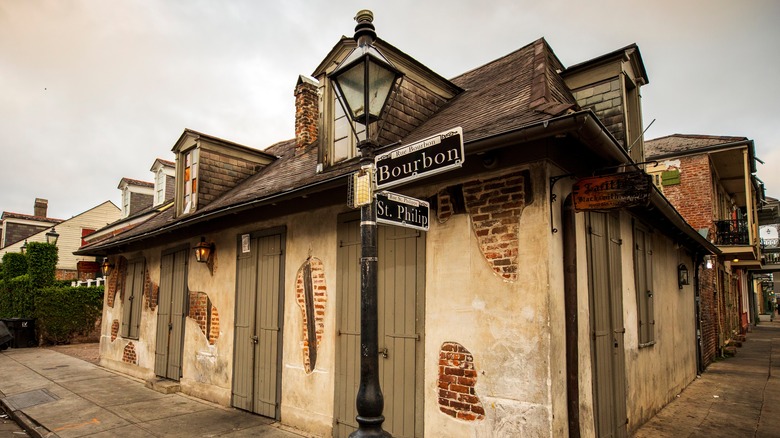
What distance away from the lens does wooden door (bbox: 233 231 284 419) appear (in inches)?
275

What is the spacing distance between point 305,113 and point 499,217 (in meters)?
6.48

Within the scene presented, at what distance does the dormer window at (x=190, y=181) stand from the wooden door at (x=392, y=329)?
17.1 feet

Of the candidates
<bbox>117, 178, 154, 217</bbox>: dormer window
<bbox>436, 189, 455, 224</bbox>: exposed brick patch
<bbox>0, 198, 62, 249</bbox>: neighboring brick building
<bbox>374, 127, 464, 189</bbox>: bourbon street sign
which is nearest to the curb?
<bbox>436, 189, 455, 224</bbox>: exposed brick patch

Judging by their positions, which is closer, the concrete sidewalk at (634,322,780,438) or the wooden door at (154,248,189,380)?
the concrete sidewalk at (634,322,780,438)

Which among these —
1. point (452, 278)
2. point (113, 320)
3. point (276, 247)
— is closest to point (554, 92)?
point (452, 278)

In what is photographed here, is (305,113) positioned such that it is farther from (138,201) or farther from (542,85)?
(138,201)

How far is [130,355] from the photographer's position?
10984 mm

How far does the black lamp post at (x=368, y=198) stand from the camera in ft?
10.3

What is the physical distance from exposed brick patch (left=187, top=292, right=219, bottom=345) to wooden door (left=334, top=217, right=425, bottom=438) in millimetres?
3475

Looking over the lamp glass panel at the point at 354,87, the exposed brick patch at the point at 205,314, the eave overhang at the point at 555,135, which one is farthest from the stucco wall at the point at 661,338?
the exposed brick patch at the point at 205,314

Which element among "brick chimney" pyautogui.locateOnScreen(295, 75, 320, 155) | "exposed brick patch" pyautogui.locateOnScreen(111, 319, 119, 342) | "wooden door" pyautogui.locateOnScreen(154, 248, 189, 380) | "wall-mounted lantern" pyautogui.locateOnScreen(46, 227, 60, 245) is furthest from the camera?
"wall-mounted lantern" pyautogui.locateOnScreen(46, 227, 60, 245)

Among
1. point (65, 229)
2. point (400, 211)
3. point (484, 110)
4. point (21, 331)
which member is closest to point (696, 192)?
point (484, 110)

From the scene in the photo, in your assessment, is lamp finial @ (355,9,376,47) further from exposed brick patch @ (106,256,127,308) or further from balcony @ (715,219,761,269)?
balcony @ (715,219,761,269)

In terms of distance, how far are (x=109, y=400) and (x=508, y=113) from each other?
27.1ft
